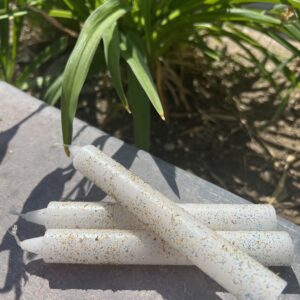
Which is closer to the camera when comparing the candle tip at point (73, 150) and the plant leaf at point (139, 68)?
the candle tip at point (73, 150)

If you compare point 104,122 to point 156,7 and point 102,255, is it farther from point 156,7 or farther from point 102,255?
point 102,255

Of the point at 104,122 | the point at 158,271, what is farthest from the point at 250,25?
the point at 158,271

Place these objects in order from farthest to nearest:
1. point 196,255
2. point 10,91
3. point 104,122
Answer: point 104,122 < point 10,91 < point 196,255

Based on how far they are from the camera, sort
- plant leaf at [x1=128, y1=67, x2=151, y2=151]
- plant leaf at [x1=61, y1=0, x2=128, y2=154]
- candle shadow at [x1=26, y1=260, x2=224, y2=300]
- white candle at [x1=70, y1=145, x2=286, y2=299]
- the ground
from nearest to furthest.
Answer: white candle at [x1=70, y1=145, x2=286, y2=299], candle shadow at [x1=26, y1=260, x2=224, y2=300], plant leaf at [x1=61, y1=0, x2=128, y2=154], plant leaf at [x1=128, y1=67, x2=151, y2=151], the ground

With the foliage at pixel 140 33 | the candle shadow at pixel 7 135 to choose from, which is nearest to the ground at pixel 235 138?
the foliage at pixel 140 33

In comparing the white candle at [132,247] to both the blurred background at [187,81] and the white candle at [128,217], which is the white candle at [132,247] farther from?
the blurred background at [187,81]

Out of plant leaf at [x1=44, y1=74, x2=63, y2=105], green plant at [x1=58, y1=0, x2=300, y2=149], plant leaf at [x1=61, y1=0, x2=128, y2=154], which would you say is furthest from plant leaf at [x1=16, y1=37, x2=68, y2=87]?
plant leaf at [x1=61, y1=0, x2=128, y2=154]

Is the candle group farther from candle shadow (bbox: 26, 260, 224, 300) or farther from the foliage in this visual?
the foliage
